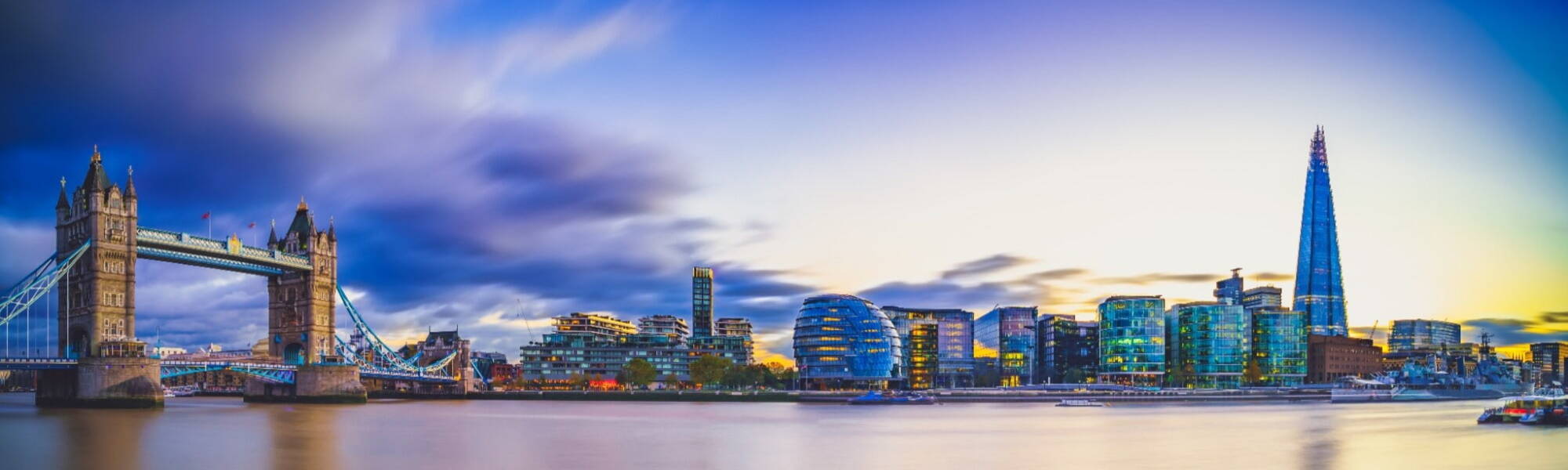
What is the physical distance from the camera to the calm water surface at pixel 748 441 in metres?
45.2

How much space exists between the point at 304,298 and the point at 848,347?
93.1 meters

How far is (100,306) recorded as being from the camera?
81.5m

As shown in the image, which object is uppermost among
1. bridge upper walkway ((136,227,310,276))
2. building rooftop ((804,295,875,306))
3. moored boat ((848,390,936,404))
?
bridge upper walkway ((136,227,310,276))

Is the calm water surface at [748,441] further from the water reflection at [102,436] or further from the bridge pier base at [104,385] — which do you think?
the bridge pier base at [104,385]

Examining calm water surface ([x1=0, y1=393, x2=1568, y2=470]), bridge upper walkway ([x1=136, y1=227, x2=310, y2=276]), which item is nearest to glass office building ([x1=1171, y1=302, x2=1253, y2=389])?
calm water surface ([x1=0, y1=393, x2=1568, y2=470])

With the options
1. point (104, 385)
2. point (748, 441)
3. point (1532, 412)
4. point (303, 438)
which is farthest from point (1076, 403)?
point (104, 385)

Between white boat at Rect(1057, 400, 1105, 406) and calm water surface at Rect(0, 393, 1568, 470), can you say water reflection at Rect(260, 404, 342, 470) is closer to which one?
calm water surface at Rect(0, 393, 1568, 470)

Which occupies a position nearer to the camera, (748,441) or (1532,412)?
(748,441)

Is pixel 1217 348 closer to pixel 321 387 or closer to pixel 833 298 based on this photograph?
pixel 833 298

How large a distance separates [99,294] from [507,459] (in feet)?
175

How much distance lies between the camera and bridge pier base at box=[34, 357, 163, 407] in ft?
253

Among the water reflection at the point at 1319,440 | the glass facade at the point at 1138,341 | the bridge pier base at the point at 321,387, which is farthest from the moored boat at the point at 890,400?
the glass facade at the point at 1138,341

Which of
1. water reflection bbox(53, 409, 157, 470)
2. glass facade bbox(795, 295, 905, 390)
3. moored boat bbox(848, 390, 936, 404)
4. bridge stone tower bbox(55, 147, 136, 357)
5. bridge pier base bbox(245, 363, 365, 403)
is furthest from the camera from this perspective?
glass facade bbox(795, 295, 905, 390)

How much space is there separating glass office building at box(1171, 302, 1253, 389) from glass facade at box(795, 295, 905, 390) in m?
53.0
